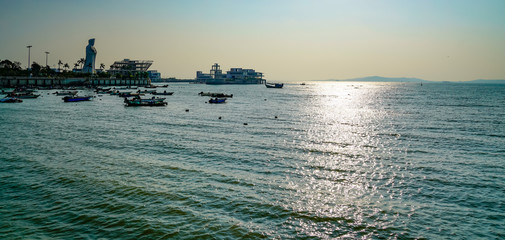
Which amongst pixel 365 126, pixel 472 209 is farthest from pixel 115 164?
pixel 365 126

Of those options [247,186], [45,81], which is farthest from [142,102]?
[45,81]

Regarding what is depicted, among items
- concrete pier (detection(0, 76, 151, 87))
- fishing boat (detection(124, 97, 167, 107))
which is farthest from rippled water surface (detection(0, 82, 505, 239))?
A: concrete pier (detection(0, 76, 151, 87))

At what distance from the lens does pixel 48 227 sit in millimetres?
14750

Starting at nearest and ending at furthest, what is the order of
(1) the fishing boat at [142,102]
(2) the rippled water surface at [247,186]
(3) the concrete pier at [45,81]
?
(2) the rippled water surface at [247,186], (1) the fishing boat at [142,102], (3) the concrete pier at [45,81]

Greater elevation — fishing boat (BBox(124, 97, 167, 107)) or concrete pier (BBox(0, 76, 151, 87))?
concrete pier (BBox(0, 76, 151, 87))

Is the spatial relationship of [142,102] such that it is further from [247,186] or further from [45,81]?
[45,81]

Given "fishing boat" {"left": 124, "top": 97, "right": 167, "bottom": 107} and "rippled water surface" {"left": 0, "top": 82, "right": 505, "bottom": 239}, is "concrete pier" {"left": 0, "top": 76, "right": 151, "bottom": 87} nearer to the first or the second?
"fishing boat" {"left": 124, "top": 97, "right": 167, "bottom": 107}

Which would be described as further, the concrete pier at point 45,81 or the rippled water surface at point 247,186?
the concrete pier at point 45,81

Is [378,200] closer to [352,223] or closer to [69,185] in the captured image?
[352,223]

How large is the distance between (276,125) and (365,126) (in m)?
13.7

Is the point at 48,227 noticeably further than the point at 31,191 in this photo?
No

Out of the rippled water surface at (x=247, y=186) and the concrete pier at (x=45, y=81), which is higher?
the concrete pier at (x=45, y=81)

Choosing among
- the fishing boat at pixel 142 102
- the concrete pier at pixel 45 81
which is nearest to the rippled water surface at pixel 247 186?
the fishing boat at pixel 142 102

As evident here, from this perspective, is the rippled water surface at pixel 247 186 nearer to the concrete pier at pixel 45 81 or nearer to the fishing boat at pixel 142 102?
the fishing boat at pixel 142 102
